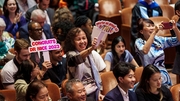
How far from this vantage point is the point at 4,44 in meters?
4.55

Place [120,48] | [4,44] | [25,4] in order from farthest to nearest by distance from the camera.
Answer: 1. [25,4]
2. [4,44]
3. [120,48]

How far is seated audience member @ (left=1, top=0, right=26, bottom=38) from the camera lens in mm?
5371

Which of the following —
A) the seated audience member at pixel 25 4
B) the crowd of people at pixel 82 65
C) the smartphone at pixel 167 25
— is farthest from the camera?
the seated audience member at pixel 25 4

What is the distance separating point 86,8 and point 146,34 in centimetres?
294

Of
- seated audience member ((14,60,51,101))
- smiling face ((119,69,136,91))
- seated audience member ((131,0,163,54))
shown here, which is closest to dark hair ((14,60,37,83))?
seated audience member ((14,60,51,101))

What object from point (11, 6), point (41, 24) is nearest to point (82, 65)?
point (41, 24)

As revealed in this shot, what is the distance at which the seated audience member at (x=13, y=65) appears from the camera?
12.3ft

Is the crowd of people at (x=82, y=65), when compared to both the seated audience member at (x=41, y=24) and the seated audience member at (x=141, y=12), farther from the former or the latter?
the seated audience member at (x=141, y=12)

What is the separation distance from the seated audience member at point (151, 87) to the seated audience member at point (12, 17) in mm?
2320

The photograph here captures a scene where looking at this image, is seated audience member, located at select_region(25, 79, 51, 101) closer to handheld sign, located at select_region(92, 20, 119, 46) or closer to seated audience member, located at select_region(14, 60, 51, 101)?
seated audience member, located at select_region(14, 60, 51, 101)

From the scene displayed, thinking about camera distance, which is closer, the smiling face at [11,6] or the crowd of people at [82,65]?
the crowd of people at [82,65]

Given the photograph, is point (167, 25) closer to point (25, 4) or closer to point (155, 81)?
point (155, 81)

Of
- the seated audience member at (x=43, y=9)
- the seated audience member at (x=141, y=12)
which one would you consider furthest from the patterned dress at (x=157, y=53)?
the seated audience member at (x=43, y=9)

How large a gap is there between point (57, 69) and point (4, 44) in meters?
0.77
